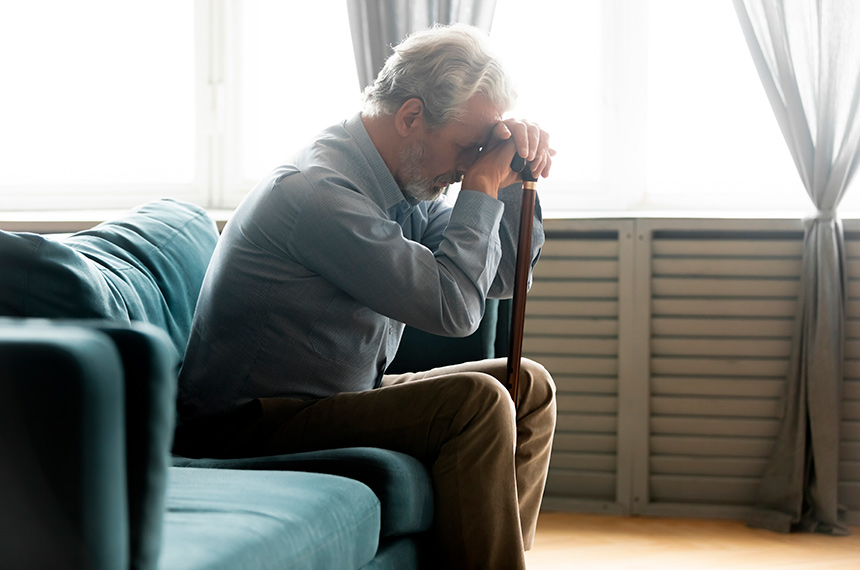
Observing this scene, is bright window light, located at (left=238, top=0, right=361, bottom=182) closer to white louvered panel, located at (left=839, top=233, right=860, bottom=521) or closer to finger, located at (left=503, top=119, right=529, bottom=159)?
finger, located at (left=503, top=119, right=529, bottom=159)

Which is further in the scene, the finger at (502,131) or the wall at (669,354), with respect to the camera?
the wall at (669,354)

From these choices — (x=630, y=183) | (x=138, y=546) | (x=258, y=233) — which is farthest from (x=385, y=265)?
(x=630, y=183)

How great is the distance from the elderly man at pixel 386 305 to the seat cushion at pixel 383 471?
2.5 inches

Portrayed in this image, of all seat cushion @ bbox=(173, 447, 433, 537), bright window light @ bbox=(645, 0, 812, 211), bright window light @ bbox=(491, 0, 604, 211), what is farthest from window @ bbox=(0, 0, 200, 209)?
seat cushion @ bbox=(173, 447, 433, 537)

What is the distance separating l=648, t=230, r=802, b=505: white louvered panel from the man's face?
1.19 meters

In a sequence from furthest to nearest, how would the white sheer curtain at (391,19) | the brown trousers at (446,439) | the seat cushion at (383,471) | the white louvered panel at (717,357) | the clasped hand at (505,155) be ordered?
1. the white sheer curtain at (391,19)
2. the white louvered panel at (717,357)
3. the clasped hand at (505,155)
4. the brown trousers at (446,439)
5. the seat cushion at (383,471)

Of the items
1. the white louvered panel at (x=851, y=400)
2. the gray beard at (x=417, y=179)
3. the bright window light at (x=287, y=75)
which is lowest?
the white louvered panel at (x=851, y=400)

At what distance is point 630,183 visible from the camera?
10.0ft

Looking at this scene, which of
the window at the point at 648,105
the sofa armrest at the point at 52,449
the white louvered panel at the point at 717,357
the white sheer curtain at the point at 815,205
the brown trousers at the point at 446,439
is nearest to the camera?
the sofa armrest at the point at 52,449

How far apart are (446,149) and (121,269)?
26.2 inches

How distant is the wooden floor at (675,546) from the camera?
2281 mm

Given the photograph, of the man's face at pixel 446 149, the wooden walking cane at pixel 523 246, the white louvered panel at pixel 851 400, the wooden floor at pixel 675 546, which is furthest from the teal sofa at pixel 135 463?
the white louvered panel at pixel 851 400

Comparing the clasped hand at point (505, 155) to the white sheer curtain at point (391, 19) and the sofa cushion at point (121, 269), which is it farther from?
the white sheer curtain at point (391, 19)

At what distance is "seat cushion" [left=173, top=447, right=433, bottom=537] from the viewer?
1.33 metres
